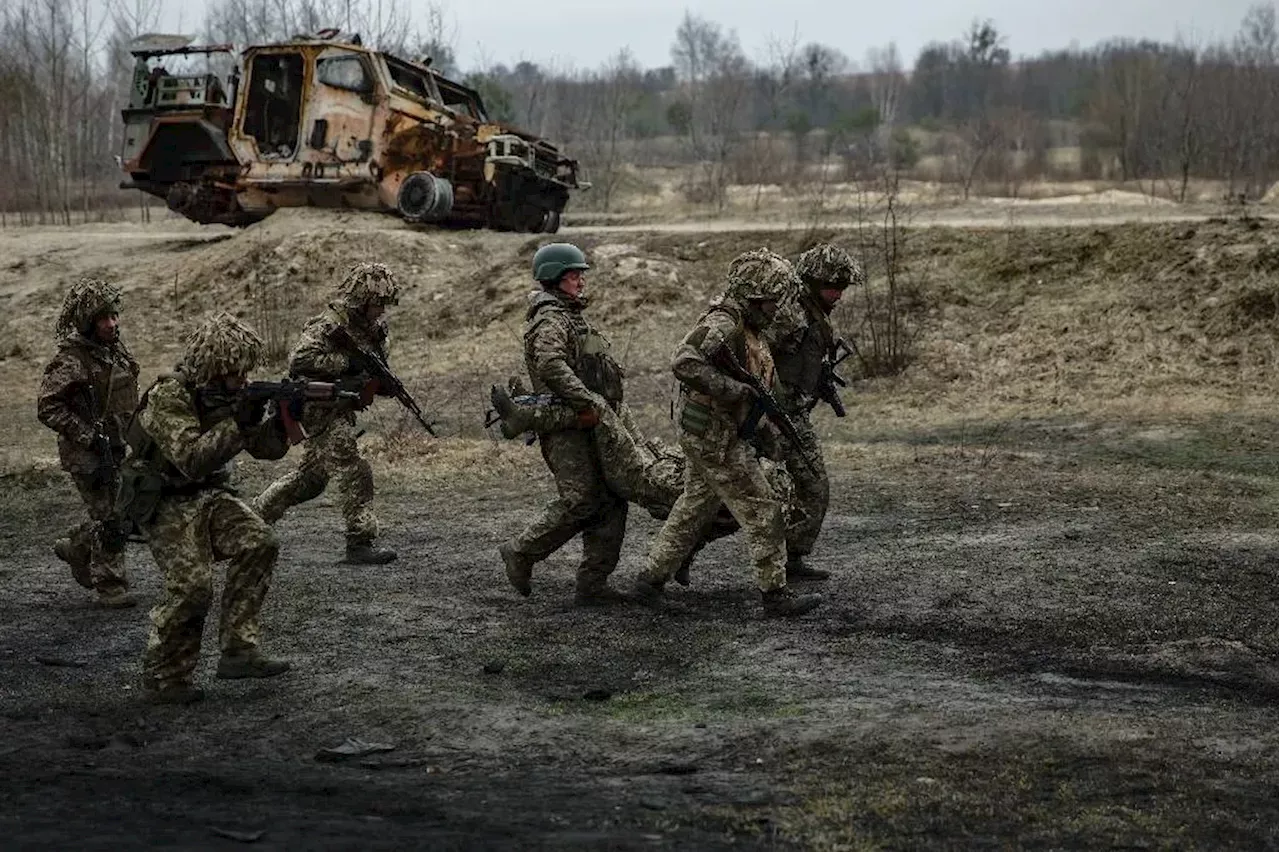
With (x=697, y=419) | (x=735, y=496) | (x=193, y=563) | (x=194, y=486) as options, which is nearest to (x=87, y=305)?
(x=194, y=486)

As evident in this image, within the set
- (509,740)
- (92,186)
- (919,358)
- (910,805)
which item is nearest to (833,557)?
(509,740)

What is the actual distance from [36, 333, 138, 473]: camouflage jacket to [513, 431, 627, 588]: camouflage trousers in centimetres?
226

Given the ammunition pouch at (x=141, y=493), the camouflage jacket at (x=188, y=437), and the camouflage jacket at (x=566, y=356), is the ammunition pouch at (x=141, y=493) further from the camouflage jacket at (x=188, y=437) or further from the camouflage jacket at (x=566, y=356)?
the camouflage jacket at (x=566, y=356)

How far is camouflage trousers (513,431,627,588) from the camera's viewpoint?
776 centimetres

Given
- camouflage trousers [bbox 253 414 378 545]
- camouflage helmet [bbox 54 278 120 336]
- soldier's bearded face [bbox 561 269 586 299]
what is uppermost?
soldier's bearded face [bbox 561 269 586 299]

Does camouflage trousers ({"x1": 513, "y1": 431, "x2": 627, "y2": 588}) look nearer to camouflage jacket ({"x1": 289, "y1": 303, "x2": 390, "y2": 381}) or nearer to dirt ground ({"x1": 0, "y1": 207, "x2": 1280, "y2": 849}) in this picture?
dirt ground ({"x1": 0, "y1": 207, "x2": 1280, "y2": 849})

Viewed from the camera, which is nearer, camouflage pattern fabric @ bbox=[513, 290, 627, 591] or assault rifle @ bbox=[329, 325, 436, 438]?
camouflage pattern fabric @ bbox=[513, 290, 627, 591]

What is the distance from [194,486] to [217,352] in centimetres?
58

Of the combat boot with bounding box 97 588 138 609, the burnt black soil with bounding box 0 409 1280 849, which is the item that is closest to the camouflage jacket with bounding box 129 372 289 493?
the burnt black soil with bounding box 0 409 1280 849

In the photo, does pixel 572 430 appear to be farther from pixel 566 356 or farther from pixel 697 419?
pixel 697 419

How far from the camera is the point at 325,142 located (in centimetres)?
2066

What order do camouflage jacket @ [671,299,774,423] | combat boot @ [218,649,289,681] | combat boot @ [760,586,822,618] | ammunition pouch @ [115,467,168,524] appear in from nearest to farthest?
ammunition pouch @ [115,467,168,524] < combat boot @ [218,649,289,681] < camouflage jacket @ [671,299,774,423] < combat boot @ [760,586,822,618]

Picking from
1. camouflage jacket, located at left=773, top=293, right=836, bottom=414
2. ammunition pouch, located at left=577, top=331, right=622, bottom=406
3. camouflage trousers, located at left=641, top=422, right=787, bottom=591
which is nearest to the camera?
camouflage trousers, located at left=641, top=422, right=787, bottom=591

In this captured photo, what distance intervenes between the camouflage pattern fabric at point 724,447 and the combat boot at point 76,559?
10.3 ft
